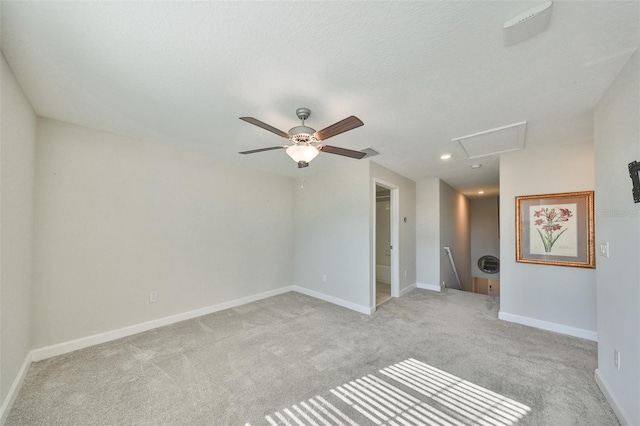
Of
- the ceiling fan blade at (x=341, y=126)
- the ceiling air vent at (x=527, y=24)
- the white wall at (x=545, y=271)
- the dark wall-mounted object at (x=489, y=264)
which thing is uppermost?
the ceiling air vent at (x=527, y=24)

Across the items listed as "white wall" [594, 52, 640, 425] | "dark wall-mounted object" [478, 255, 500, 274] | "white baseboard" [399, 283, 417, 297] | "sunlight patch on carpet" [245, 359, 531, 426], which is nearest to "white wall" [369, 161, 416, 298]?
"white baseboard" [399, 283, 417, 297]

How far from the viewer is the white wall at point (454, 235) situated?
16.9 feet

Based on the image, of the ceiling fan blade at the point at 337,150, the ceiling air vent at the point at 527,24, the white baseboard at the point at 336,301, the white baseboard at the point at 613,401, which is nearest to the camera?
the ceiling air vent at the point at 527,24

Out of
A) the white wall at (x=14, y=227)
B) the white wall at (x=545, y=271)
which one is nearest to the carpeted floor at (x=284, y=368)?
the white wall at (x=545, y=271)

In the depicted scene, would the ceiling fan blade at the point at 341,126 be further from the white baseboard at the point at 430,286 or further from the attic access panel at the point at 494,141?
the white baseboard at the point at 430,286

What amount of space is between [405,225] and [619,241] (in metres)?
3.14

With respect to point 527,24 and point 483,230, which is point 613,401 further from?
point 483,230

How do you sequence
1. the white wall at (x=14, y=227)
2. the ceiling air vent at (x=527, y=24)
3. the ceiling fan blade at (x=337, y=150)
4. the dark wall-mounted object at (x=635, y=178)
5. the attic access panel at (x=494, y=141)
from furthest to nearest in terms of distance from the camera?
the attic access panel at (x=494, y=141) → the ceiling fan blade at (x=337, y=150) → the white wall at (x=14, y=227) → the dark wall-mounted object at (x=635, y=178) → the ceiling air vent at (x=527, y=24)

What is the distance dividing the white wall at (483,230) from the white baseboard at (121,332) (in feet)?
23.1

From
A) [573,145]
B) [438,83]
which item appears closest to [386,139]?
[438,83]

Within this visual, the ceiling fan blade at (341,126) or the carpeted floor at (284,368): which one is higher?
the ceiling fan blade at (341,126)

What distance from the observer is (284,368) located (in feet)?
7.31

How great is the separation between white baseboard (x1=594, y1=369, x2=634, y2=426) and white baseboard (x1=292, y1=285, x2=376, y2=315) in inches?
88.1

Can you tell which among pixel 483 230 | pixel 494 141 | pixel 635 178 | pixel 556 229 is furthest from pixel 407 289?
pixel 483 230
